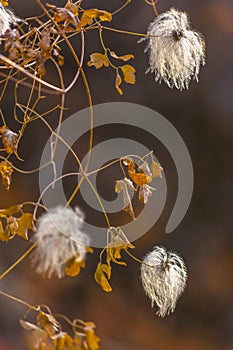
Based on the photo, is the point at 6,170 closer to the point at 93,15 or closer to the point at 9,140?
the point at 9,140

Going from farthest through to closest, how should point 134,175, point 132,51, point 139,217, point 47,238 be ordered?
point 132,51 < point 139,217 < point 134,175 < point 47,238

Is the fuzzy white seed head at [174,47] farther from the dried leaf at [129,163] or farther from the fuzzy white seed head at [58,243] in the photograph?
the fuzzy white seed head at [58,243]

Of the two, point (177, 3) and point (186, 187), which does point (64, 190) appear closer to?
point (186, 187)

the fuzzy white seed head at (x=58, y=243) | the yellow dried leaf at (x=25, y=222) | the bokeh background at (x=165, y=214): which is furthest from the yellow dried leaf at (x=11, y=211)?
the bokeh background at (x=165, y=214)

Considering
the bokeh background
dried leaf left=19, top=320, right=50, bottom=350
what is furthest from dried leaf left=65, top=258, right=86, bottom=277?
the bokeh background

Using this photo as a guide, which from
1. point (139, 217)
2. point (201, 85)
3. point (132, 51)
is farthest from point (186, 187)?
point (132, 51)
